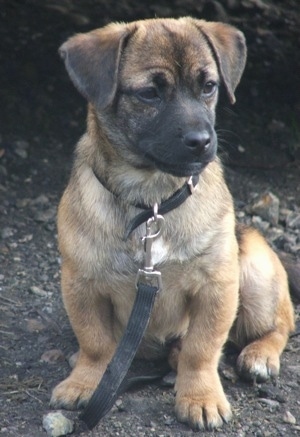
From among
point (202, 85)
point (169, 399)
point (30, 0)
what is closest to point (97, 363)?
point (169, 399)

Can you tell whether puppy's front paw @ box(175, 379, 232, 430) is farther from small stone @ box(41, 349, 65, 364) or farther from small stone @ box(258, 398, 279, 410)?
small stone @ box(41, 349, 65, 364)

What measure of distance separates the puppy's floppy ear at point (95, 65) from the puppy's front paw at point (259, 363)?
155cm

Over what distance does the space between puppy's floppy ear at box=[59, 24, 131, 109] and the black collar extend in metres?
0.54

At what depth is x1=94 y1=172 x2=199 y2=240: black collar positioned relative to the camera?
434 centimetres

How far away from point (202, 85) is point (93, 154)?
65cm

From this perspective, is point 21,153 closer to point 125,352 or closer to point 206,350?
point 206,350

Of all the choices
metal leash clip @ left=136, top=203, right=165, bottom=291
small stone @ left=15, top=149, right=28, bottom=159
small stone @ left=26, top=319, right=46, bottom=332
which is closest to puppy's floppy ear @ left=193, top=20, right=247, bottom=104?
metal leash clip @ left=136, top=203, right=165, bottom=291

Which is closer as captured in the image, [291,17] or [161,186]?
[161,186]

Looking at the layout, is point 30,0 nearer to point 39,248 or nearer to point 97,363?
point 39,248

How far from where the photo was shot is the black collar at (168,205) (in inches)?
171

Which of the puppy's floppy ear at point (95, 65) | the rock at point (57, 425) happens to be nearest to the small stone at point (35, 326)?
the rock at point (57, 425)

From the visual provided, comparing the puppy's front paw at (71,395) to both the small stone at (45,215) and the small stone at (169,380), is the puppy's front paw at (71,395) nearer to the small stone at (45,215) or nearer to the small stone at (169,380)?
the small stone at (169,380)

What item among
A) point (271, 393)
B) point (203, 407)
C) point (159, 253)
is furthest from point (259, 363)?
point (159, 253)

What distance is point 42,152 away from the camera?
7.20 meters
